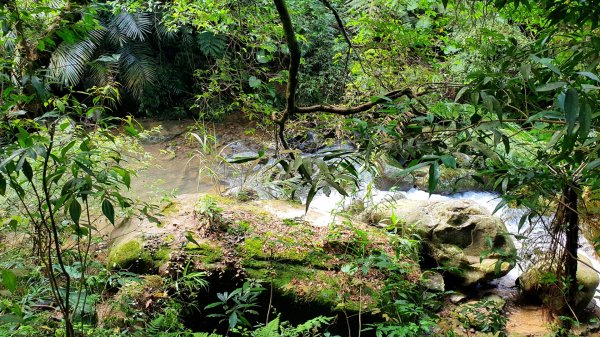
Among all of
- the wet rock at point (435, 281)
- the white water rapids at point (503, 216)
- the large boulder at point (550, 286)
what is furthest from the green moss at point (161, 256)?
the large boulder at point (550, 286)

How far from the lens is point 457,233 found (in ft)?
15.2

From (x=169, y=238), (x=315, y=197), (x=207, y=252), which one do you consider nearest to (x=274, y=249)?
(x=207, y=252)

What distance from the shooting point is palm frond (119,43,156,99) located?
29.7ft

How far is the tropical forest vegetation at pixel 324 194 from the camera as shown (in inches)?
48.1

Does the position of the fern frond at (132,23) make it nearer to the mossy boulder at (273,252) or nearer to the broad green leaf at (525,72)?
the mossy boulder at (273,252)

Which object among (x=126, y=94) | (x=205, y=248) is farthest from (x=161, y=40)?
(x=205, y=248)

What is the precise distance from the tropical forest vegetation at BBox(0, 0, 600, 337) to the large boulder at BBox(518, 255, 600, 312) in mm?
20

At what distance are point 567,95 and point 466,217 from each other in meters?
4.27

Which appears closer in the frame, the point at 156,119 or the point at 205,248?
the point at 205,248

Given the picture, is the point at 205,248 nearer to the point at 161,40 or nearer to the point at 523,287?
the point at 523,287

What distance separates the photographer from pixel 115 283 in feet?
8.82

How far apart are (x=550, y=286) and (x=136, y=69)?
8.46 metres

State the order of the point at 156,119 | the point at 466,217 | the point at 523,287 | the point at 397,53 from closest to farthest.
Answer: the point at 397,53
the point at 523,287
the point at 466,217
the point at 156,119

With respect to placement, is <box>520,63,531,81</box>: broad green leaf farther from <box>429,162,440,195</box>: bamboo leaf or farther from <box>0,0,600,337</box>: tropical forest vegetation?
<box>429,162,440,195</box>: bamboo leaf
